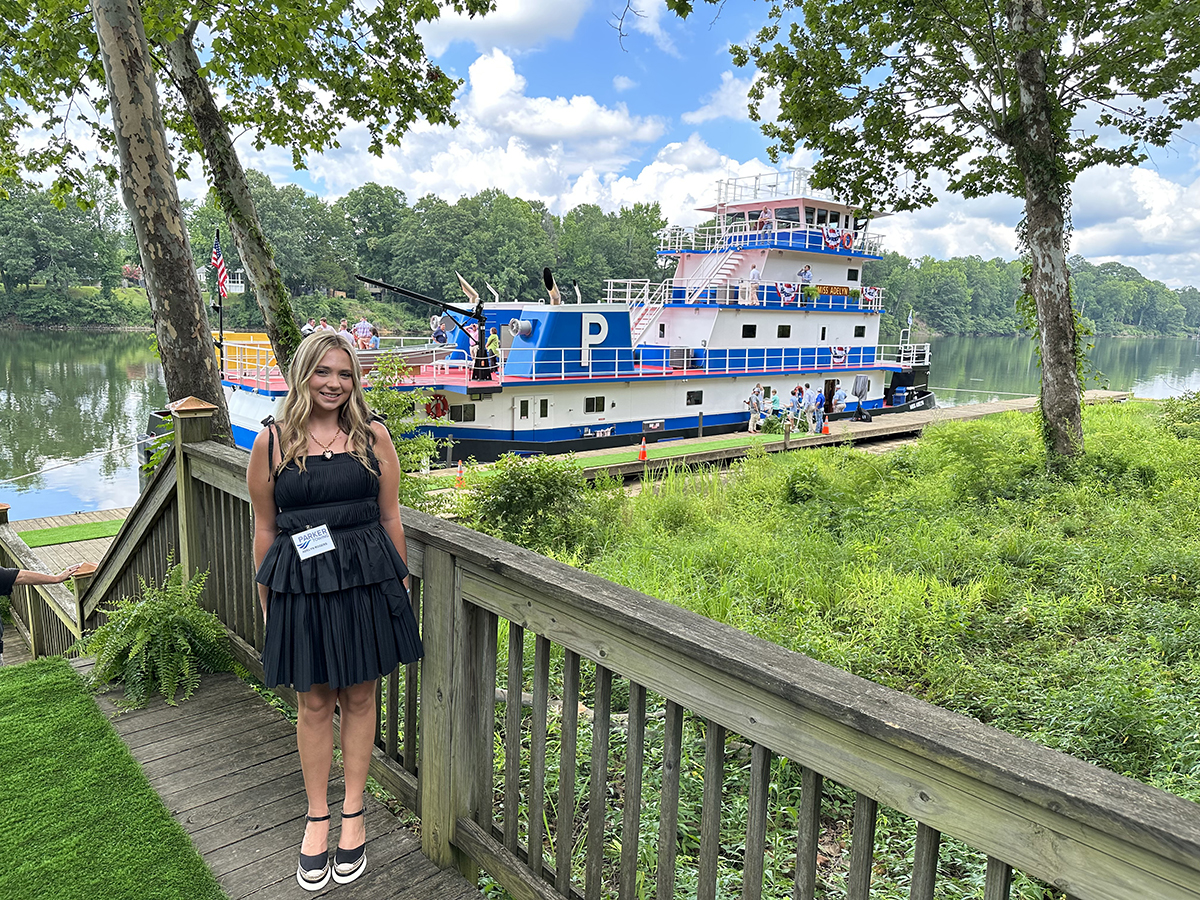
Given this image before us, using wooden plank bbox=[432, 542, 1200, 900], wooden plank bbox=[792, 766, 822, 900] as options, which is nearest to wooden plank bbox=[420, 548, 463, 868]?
wooden plank bbox=[432, 542, 1200, 900]

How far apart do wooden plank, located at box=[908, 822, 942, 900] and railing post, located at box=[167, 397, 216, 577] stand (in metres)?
3.59

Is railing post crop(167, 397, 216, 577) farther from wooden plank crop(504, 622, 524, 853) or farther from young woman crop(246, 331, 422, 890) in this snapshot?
wooden plank crop(504, 622, 524, 853)

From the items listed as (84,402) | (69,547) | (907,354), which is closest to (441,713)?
(69,547)

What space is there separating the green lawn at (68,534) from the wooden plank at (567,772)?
1072 centimetres

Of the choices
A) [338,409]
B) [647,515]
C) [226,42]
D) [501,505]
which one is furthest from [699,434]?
[338,409]

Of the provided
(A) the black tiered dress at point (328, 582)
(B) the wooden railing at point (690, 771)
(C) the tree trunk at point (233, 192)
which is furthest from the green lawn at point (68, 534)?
(A) the black tiered dress at point (328, 582)

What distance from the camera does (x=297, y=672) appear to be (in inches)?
88.1

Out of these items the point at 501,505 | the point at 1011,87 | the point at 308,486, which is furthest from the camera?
the point at 1011,87

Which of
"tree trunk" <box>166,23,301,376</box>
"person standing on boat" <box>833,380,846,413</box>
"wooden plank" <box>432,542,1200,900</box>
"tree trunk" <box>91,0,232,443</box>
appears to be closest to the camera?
"wooden plank" <box>432,542,1200,900</box>

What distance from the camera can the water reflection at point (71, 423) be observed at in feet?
53.7

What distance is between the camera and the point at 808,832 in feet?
4.79

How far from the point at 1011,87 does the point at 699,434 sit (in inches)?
428

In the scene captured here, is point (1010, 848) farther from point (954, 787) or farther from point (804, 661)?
point (804, 661)

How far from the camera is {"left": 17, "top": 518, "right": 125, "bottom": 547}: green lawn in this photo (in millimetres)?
10562
